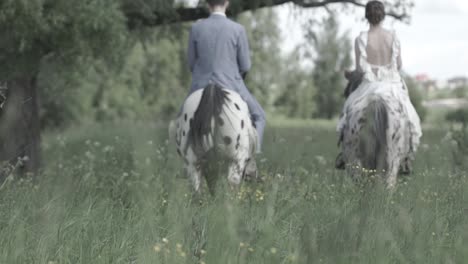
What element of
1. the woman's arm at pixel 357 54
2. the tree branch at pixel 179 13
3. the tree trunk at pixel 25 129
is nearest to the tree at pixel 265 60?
the tree branch at pixel 179 13

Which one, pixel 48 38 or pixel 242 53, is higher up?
pixel 242 53

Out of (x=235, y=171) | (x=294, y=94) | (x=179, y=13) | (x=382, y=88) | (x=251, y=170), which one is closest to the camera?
(x=235, y=171)

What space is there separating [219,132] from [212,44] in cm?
110

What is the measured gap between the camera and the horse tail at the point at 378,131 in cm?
836

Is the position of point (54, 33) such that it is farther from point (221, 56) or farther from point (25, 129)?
point (221, 56)

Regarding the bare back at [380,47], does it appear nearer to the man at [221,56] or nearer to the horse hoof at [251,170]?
the man at [221,56]

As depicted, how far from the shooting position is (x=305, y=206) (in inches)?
253

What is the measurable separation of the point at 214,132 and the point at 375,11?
8.36 feet

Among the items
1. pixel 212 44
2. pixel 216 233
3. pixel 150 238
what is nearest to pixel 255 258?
pixel 216 233

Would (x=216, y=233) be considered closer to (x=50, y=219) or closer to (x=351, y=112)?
(x=50, y=219)

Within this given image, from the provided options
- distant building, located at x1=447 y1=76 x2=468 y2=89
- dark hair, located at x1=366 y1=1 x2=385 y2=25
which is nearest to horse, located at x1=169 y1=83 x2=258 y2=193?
dark hair, located at x1=366 y1=1 x2=385 y2=25

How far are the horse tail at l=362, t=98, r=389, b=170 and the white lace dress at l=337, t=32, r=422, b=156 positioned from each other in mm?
118

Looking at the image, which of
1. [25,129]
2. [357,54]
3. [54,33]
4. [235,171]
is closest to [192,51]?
[235,171]

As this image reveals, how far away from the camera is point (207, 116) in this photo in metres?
7.55
